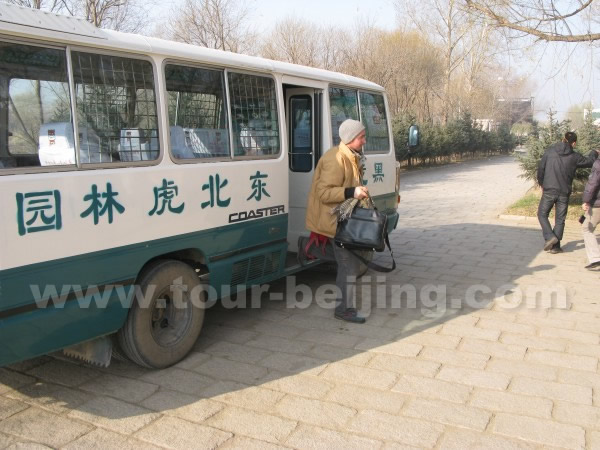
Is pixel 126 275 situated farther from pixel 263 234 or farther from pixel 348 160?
pixel 348 160

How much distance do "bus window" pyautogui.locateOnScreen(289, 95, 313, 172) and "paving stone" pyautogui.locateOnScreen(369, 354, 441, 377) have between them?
240 cm

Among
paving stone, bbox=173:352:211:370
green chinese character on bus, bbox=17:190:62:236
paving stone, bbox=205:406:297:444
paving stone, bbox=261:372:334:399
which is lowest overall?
paving stone, bbox=205:406:297:444

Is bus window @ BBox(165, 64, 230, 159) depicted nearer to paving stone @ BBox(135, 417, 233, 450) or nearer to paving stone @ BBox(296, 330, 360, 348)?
paving stone @ BBox(296, 330, 360, 348)

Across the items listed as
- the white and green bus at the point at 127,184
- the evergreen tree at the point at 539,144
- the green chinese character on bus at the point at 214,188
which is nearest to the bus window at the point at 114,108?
the white and green bus at the point at 127,184

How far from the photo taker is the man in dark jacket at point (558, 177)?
8047 mm

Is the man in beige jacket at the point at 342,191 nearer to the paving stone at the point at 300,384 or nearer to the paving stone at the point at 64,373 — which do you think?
the paving stone at the point at 300,384

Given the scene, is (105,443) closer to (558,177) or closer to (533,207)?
(558,177)

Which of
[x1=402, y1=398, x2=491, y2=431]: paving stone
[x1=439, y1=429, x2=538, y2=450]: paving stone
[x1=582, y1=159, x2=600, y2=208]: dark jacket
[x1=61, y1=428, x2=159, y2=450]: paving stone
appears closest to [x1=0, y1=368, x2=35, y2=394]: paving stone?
[x1=61, y1=428, x2=159, y2=450]: paving stone

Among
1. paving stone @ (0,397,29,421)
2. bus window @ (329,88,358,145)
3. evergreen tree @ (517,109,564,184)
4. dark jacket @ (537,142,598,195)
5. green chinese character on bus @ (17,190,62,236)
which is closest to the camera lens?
green chinese character on bus @ (17,190,62,236)

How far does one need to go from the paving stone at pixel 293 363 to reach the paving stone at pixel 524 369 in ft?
4.34

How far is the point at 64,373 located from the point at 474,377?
3078mm

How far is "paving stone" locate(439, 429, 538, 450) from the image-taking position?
3.17m

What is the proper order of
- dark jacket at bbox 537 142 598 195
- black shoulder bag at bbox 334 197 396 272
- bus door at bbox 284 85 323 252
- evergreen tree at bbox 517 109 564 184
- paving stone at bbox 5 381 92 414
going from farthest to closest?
evergreen tree at bbox 517 109 564 184
dark jacket at bbox 537 142 598 195
bus door at bbox 284 85 323 252
black shoulder bag at bbox 334 197 396 272
paving stone at bbox 5 381 92 414

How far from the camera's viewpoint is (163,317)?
4.25 metres
